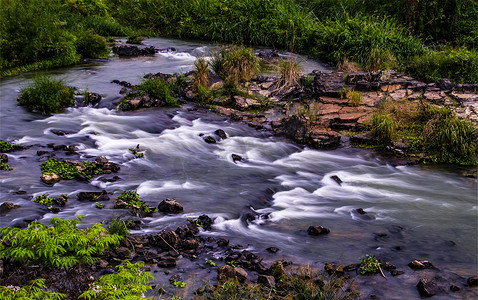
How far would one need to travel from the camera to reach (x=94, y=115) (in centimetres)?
1209

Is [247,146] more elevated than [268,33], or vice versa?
[268,33]

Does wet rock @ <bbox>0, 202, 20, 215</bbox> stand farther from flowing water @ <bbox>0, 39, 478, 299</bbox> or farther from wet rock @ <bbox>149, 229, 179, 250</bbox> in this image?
wet rock @ <bbox>149, 229, 179, 250</bbox>

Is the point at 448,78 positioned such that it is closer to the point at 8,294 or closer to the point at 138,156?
the point at 138,156

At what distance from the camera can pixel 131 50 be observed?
1902 cm

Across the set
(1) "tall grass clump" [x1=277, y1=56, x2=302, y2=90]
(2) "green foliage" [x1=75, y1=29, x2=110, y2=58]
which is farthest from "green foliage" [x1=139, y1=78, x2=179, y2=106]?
(2) "green foliage" [x1=75, y1=29, x2=110, y2=58]

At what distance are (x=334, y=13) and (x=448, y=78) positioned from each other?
426 inches

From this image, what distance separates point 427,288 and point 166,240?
11.3 feet

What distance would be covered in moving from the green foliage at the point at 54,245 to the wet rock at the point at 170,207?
2.44m

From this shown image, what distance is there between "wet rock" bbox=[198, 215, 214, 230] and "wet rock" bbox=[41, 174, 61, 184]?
117 inches

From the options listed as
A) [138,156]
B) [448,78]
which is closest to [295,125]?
[138,156]

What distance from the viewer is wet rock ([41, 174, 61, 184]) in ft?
25.5

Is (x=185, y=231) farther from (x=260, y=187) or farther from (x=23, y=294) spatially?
(x=23, y=294)

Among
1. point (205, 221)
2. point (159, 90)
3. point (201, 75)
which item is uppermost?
point (201, 75)

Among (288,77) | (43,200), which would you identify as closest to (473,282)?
(43,200)
